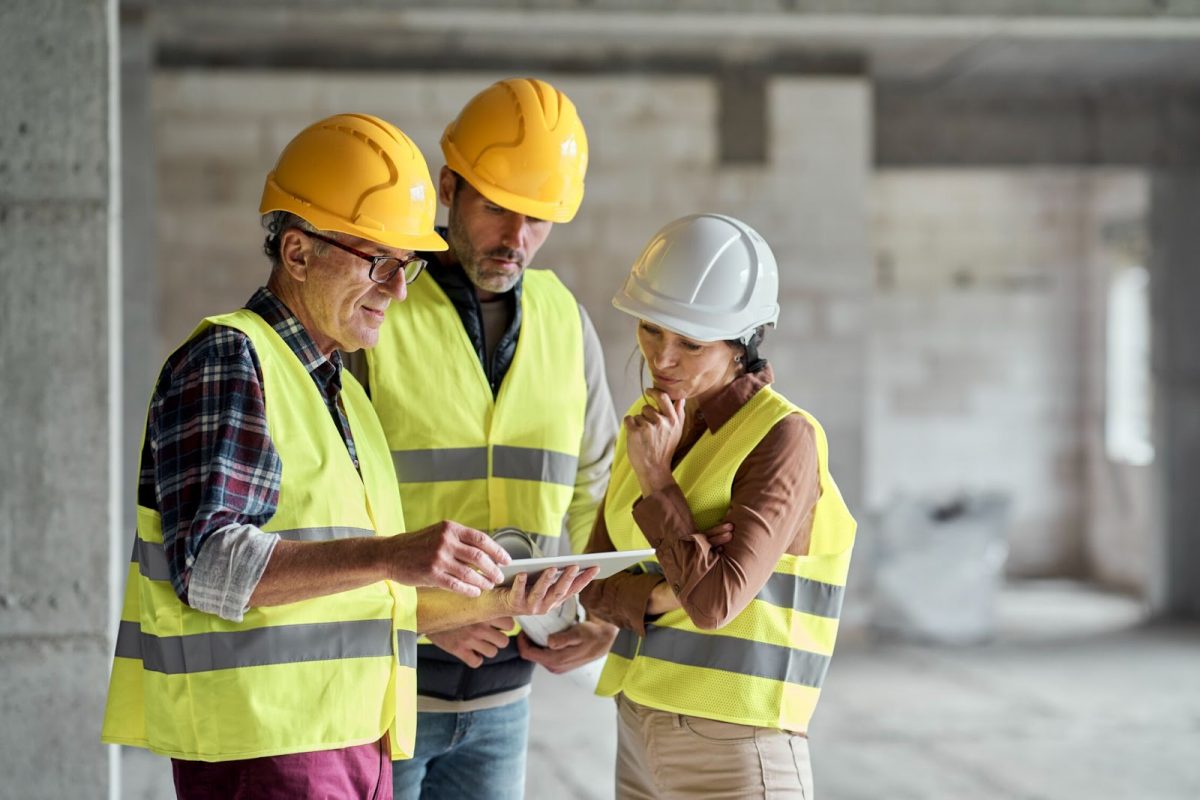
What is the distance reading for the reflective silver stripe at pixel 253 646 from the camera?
1.59 metres

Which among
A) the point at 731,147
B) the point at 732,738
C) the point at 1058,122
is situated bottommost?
the point at 732,738

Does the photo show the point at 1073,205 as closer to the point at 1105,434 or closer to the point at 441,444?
the point at 1105,434

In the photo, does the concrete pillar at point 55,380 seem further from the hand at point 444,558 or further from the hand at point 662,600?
the hand at point 444,558

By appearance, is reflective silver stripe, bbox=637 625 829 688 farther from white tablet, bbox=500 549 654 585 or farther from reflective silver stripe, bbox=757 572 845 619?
white tablet, bbox=500 549 654 585

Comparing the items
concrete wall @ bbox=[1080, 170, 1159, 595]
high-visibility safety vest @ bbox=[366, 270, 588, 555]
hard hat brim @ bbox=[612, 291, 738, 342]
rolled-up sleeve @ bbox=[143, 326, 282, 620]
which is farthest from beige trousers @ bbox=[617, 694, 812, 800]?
concrete wall @ bbox=[1080, 170, 1159, 595]

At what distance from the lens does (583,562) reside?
5.97 ft

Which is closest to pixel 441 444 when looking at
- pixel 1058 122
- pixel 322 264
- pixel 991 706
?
pixel 322 264

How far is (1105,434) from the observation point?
1138 centimetres

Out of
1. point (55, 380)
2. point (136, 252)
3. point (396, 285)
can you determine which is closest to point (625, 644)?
point (396, 285)

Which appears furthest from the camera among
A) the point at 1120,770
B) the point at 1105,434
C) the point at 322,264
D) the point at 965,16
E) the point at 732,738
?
the point at 1105,434

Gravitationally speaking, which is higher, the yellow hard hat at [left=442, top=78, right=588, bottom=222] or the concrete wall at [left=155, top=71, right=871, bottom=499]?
the concrete wall at [left=155, top=71, right=871, bottom=499]

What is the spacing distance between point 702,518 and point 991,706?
512cm

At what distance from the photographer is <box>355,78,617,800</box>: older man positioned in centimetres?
222

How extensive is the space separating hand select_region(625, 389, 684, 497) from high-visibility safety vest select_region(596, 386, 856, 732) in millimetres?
60
